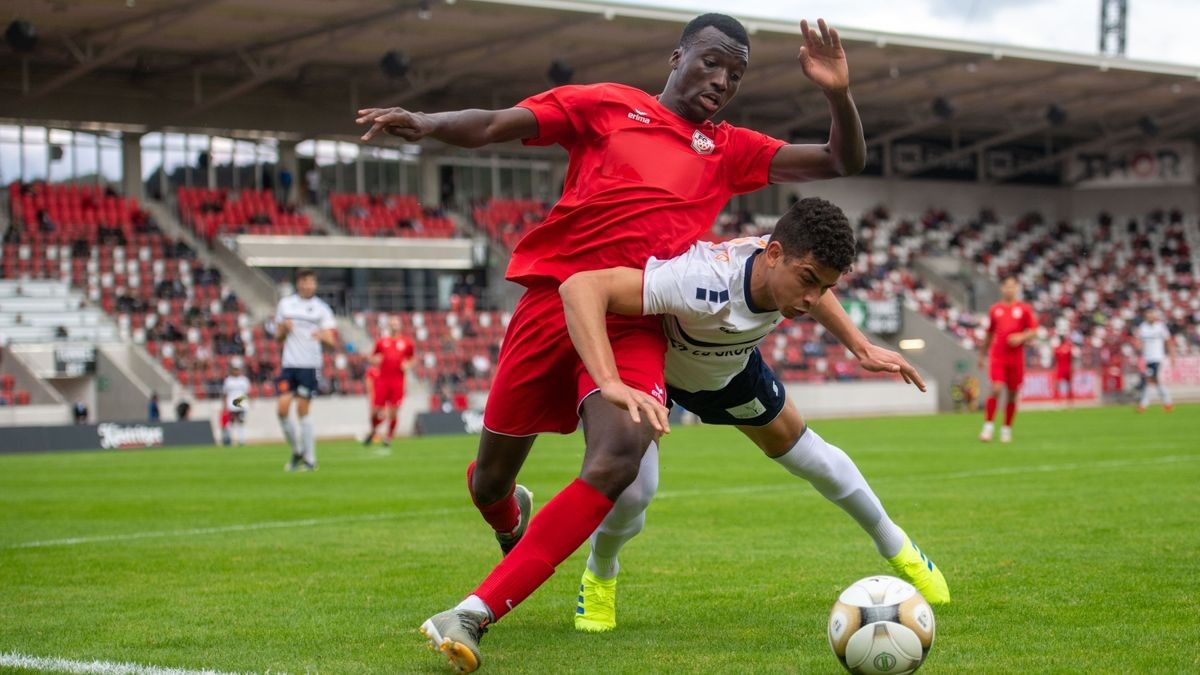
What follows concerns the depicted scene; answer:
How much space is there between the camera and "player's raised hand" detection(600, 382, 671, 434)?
436cm

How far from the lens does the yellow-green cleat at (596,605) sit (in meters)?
5.61

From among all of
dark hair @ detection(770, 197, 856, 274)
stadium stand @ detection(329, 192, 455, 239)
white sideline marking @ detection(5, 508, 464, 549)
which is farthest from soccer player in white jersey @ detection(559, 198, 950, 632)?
stadium stand @ detection(329, 192, 455, 239)

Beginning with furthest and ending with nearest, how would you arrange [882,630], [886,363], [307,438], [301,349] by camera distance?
[307,438]
[301,349]
[886,363]
[882,630]

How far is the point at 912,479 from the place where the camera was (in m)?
13.2

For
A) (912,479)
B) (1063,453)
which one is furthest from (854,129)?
(1063,453)

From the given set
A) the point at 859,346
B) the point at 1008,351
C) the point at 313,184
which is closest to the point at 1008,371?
the point at 1008,351

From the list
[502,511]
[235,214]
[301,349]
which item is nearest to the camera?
[502,511]

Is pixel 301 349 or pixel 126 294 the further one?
pixel 126 294

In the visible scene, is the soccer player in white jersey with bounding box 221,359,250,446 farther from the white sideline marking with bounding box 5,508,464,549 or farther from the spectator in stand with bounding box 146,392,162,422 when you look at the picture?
the white sideline marking with bounding box 5,508,464,549

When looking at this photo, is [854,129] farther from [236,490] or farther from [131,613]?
[236,490]

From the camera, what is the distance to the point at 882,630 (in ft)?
14.4

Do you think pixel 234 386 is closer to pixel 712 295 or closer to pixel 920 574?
pixel 920 574

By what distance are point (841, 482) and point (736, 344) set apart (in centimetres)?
105

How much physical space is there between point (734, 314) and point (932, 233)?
48743mm
